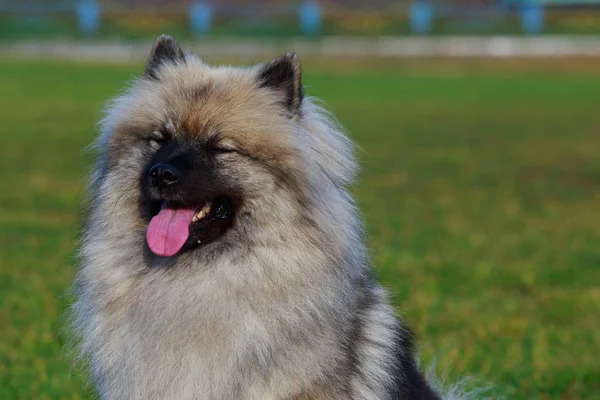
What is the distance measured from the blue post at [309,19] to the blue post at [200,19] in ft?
14.5

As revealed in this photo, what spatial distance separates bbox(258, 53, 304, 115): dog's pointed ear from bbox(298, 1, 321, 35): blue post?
43.3 m

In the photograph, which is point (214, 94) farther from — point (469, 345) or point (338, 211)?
point (469, 345)

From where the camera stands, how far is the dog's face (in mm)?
4617

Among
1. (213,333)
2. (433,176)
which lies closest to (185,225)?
(213,333)

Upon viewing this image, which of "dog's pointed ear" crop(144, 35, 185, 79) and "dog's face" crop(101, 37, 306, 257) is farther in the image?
"dog's pointed ear" crop(144, 35, 185, 79)

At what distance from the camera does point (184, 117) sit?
4.75m

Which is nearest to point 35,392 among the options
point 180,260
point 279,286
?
point 180,260

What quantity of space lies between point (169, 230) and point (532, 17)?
4722 centimetres

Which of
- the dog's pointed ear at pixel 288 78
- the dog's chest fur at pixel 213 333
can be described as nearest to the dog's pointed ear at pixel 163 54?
the dog's pointed ear at pixel 288 78

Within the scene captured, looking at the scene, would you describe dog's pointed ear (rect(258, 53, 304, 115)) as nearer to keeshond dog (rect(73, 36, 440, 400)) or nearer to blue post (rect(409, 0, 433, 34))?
keeshond dog (rect(73, 36, 440, 400))

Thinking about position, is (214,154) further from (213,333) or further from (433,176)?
(433,176)

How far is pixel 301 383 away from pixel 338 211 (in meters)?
0.78

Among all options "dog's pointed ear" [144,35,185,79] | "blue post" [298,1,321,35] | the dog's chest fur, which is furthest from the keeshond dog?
"blue post" [298,1,321,35]

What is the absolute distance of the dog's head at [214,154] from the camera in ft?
15.1
